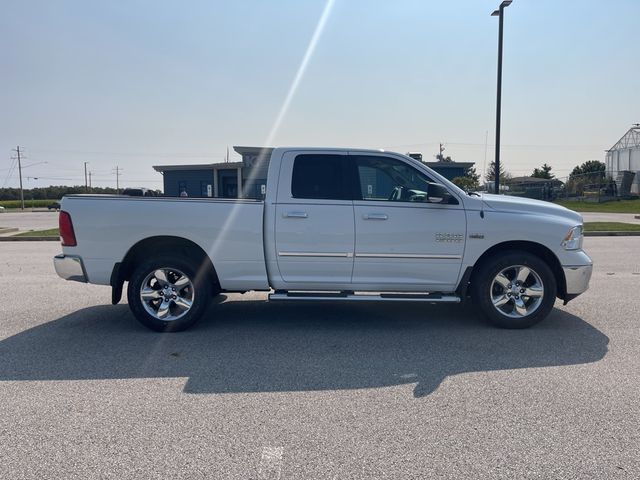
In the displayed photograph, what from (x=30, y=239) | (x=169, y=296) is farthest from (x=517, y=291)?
(x=30, y=239)

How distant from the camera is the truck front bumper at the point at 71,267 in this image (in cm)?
559

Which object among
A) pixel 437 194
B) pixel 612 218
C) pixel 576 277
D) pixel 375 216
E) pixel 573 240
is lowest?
pixel 612 218

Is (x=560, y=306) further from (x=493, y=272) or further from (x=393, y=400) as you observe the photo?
(x=393, y=400)

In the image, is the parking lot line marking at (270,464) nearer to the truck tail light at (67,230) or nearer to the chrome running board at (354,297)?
the chrome running board at (354,297)

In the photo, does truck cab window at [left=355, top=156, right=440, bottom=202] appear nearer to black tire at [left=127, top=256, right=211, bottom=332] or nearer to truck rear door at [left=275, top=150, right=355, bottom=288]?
truck rear door at [left=275, top=150, right=355, bottom=288]

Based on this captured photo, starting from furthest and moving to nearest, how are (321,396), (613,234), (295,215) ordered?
(613,234), (295,215), (321,396)

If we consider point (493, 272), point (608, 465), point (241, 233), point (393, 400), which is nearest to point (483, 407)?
point (393, 400)

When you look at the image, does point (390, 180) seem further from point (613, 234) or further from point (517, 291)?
point (613, 234)

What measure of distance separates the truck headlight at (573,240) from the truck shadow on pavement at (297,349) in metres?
0.95

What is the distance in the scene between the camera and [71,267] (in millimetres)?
5605

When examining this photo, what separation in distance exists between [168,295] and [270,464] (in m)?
3.15

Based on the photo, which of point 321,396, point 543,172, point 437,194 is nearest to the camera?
point 321,396

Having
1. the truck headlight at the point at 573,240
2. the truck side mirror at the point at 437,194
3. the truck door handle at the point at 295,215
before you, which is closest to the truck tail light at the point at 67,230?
the truck door handle at the point at 295,215

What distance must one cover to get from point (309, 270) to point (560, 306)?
365 centimetres
